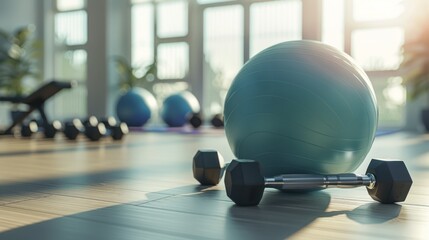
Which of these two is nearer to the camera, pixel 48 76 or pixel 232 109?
pixel 232 109

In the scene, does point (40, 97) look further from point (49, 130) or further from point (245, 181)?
point (245, 181)

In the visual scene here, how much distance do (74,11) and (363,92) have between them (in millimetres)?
8260

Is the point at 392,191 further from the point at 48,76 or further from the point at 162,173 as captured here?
the point at 48,76

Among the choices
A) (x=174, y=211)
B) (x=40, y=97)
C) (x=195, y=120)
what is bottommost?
(x=195, y=120)

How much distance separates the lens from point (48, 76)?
8.97 m

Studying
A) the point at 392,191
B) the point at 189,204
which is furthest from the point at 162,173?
the point at 392,191

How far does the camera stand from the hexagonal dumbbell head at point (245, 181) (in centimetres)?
106

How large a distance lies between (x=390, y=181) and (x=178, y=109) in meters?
4.67

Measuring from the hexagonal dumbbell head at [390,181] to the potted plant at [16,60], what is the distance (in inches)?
289

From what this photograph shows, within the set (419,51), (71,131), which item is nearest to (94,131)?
(71,131)

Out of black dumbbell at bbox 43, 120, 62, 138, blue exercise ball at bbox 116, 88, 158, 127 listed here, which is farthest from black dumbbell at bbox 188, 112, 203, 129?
black dumbbell at bbox 43, 120, 62, 138

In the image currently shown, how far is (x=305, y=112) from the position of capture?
118cm

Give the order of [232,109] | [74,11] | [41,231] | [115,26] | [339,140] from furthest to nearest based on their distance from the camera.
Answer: [74,11] → [115,26] → [232,109] → [339,140] → [41,231]

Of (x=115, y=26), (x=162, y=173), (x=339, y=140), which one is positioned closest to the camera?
(x=339, y=140)
